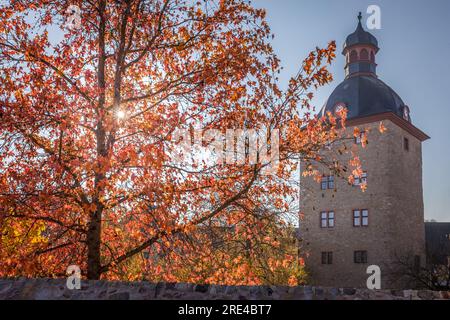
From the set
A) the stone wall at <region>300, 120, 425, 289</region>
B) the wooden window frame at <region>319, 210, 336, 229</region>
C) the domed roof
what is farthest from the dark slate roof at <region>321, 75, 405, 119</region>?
the wooden window frame at <region>319, 210, 336, 229</region>

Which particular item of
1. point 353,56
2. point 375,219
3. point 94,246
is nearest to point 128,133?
point 94,246

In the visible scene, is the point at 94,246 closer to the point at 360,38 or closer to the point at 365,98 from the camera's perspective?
the point at 365,98

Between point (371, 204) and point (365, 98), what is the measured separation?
7503 millimetres

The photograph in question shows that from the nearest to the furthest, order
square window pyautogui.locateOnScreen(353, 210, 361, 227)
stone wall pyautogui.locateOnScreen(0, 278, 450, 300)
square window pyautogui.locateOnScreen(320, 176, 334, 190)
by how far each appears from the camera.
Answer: stone wall pyautogui.locateOnScreen(0, 278, 450, 300) < square window pyautogui.locateOnScreen(353, 210, 361, 227) < square window pyautogui.locateOnScreen(320, 176, 334, 190)

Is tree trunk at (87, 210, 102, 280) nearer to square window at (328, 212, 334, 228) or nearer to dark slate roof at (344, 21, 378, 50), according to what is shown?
square window at (328, 212, 334, 228)

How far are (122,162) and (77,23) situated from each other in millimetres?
3316

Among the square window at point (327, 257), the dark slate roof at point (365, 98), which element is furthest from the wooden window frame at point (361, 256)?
the dark slate roof at point (365, 98)

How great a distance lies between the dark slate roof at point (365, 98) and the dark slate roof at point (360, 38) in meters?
3.53

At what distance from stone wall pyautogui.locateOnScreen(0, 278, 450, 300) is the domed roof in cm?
3270

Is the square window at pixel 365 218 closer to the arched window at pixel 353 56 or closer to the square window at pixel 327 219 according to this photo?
the square window at pixel 327 219

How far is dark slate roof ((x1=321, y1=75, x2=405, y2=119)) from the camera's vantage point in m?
31.3

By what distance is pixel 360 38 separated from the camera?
35312 mm

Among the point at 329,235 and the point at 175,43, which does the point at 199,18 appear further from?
the point at 329,235
